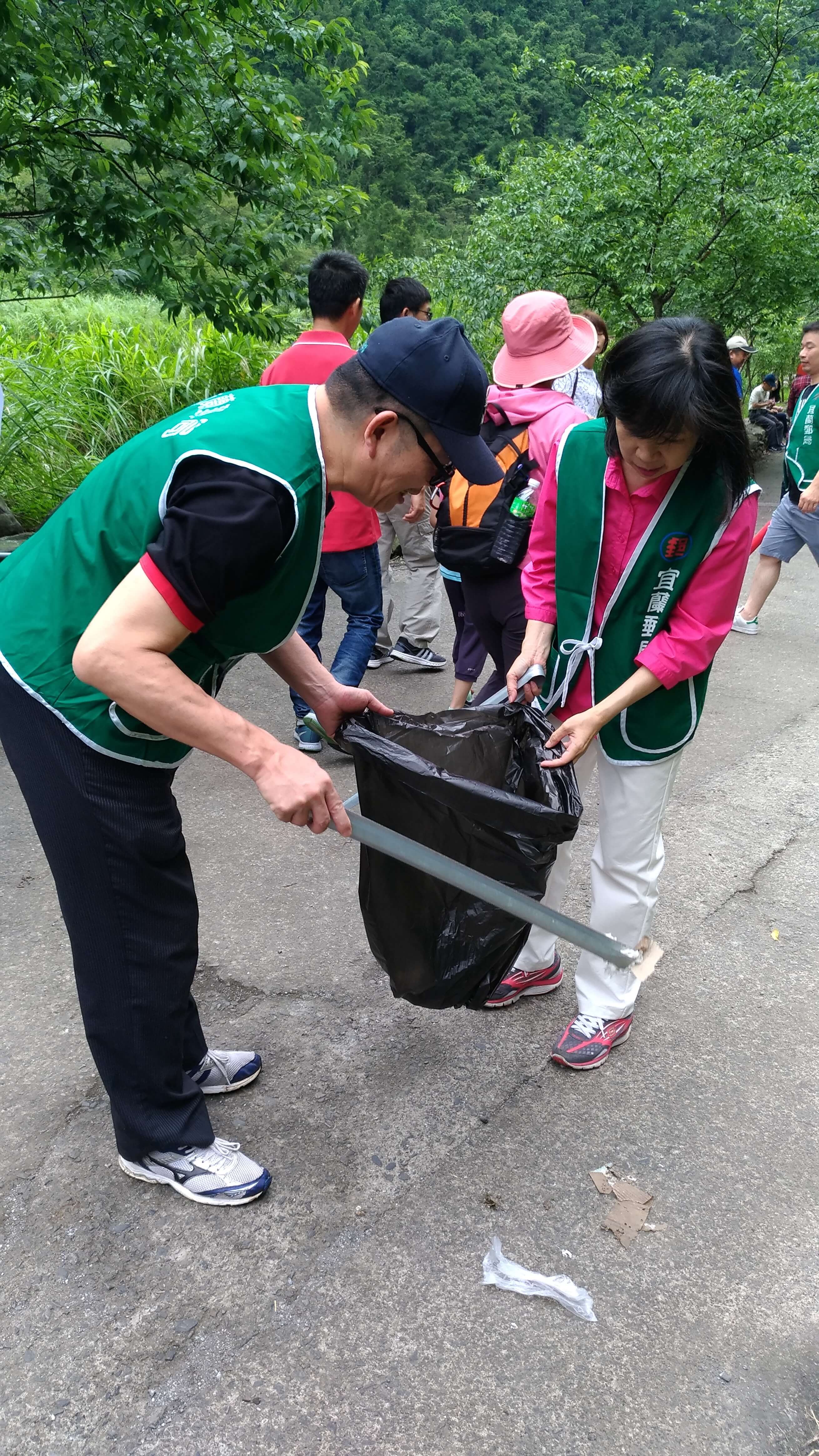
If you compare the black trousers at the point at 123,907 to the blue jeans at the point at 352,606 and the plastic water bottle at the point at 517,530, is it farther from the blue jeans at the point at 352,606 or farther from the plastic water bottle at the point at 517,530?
the blue jeans at the point at 352,606

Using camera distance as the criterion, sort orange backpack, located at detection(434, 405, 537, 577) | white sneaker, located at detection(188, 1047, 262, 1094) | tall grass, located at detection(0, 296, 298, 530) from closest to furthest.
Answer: white sneaker, located at detection(188, 1047, 262, 1094), orange backpack, located at detection(434, 405, 537, 577), tall grass, located at detection(0, 296, 298, 530)

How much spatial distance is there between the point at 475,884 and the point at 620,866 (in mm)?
677

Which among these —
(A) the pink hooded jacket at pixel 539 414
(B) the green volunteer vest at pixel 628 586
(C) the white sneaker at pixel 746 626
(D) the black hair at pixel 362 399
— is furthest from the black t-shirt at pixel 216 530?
(C) the white sneaker at pixel 746 626

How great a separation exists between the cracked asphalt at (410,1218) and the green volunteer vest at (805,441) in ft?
11.2

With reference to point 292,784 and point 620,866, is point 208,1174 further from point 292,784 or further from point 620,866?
point 620,866

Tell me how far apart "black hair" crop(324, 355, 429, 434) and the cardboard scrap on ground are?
1.64m

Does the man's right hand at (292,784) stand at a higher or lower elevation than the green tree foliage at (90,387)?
higher

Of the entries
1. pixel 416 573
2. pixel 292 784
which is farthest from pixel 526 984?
pixel 416 573

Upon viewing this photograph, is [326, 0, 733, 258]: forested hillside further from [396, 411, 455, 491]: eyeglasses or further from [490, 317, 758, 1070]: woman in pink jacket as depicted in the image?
[396, 411, 455, 491]: eyeglasses

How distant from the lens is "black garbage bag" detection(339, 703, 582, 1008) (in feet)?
6.41

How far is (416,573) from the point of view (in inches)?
194

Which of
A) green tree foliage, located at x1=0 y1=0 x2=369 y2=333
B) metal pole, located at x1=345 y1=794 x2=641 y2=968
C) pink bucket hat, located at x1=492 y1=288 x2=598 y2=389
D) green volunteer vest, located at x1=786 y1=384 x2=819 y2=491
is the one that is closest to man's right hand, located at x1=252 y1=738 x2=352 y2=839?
metal pole, located at x1=345 y1=794 x2=641 y2=968

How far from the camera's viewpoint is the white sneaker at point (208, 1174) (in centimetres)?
201

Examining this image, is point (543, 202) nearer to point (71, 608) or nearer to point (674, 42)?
point (71, 608)
